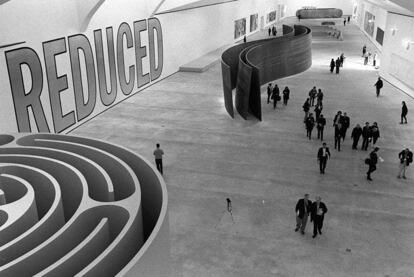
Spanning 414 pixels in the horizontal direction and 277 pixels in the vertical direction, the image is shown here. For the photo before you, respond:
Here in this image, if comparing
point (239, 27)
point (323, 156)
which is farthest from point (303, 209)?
point (239, 27)

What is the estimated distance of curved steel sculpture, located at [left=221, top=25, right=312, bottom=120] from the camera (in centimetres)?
1838

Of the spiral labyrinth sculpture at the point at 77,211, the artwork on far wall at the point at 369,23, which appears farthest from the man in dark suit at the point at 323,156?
the artwork on far wall at the point at 369,23

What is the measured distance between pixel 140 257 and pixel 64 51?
13.5m

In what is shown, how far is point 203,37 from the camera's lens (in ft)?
109

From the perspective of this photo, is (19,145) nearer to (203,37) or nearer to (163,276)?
(163,276)

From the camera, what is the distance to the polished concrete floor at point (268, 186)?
909 centimetres

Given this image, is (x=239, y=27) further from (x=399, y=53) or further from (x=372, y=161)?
(x=372, y=161)

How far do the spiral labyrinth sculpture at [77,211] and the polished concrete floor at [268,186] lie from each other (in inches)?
106

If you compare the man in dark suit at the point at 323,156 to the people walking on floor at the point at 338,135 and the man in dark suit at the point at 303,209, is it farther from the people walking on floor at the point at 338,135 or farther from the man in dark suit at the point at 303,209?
the man in dark suit at the point at 303,209

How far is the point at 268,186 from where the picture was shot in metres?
12.4

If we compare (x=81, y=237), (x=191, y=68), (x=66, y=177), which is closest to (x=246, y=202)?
(x=66, y=177)

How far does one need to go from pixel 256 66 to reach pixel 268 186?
1230 centimetres

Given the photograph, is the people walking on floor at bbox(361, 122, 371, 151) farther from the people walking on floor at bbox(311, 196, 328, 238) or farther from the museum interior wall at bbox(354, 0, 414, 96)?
the museum interior wall at bbox(354, 0, 414, 96)

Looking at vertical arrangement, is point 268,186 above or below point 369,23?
below
